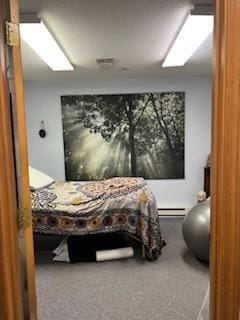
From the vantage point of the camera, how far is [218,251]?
1268 millimetres

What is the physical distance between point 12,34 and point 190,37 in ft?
6.15

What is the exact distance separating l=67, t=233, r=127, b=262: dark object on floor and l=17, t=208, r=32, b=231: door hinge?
7.44ft

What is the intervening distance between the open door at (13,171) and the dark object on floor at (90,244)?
2.10m

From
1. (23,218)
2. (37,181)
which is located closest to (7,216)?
(23,218)

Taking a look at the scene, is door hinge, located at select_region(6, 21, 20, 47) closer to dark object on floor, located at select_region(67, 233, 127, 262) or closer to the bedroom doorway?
the bedroom doorway

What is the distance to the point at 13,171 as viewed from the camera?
138cm

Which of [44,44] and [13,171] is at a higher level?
[44,44]

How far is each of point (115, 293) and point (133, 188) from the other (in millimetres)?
1409

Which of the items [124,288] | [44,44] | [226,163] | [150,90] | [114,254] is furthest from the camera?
[150,90]

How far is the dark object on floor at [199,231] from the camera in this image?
321 cm

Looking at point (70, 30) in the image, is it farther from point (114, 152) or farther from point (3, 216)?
Answer: point (114, 152)

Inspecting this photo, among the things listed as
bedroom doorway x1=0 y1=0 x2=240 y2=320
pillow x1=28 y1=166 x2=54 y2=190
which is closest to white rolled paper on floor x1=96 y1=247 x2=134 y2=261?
pillow x1=28 y1=166 x2=54 y2=190

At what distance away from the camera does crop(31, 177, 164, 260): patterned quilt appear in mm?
3574

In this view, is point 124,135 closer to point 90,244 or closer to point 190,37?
point 90,244
